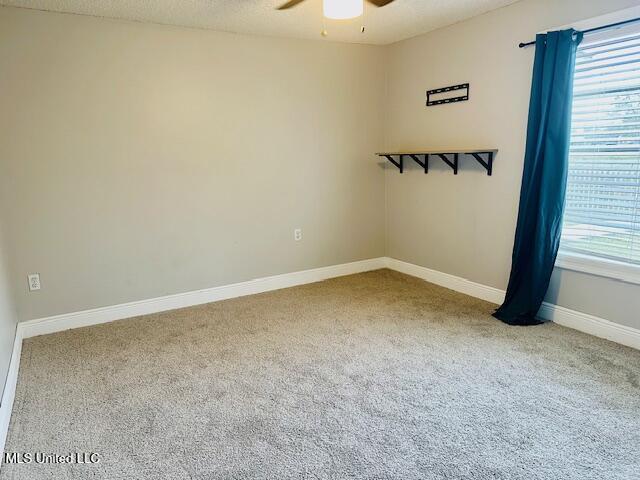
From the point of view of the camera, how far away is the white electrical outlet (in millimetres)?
3197

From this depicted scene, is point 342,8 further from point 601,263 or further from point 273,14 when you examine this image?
point 601,263

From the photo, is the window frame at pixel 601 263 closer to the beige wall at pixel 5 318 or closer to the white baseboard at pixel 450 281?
the white baseboard at pixel 450 281

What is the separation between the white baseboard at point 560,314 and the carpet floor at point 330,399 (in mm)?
91

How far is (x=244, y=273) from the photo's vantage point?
4059 mm

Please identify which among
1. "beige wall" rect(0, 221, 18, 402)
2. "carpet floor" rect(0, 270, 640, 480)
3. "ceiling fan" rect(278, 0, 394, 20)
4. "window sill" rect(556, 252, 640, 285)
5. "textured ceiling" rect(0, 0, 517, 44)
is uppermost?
"textured ceiling" rect(0, 0, 517, 44)

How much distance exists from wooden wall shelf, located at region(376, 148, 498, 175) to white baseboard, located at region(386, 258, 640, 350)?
975 mm

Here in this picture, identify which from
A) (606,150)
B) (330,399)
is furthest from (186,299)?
(606,150)

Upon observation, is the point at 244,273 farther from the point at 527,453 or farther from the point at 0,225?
the point at 527,453

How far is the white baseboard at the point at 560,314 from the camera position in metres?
2.82

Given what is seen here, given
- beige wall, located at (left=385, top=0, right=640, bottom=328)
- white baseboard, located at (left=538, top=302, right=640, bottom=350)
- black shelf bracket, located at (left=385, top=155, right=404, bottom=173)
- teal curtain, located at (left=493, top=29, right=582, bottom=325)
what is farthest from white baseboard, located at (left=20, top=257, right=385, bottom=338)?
white baseboard, located at (left=538, top=302, right=640, bottom=350)

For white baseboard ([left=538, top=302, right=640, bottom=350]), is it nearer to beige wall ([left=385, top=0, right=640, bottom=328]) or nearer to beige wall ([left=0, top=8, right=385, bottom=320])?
beige wall ([left=385, top=0, right=640, bottom=328])

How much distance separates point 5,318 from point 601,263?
12.2 feet

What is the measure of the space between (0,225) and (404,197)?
342 centimetres

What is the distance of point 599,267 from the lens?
9.55 ft
